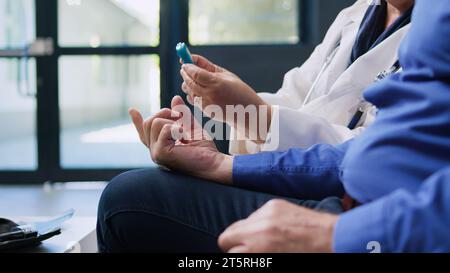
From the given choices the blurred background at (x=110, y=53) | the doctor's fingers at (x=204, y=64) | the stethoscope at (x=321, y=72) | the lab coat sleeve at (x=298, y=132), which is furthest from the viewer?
the blurred background at (x=110, y=53)

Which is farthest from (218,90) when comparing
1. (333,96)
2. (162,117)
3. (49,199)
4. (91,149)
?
(91,149)

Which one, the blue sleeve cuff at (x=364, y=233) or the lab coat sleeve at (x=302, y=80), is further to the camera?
the lab coat sleeve at (x=302, y=80)

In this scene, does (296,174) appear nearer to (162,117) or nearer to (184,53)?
(162,117)

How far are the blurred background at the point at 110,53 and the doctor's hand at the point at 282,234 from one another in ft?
10.5

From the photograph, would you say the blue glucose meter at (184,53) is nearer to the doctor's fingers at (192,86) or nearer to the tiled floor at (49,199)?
the doctor's fingers at (192,86)

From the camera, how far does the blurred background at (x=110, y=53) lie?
3789 mm

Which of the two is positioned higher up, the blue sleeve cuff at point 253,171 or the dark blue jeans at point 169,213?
the blue sleeve cuff at point 253,171

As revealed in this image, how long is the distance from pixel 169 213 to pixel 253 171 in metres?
0.16

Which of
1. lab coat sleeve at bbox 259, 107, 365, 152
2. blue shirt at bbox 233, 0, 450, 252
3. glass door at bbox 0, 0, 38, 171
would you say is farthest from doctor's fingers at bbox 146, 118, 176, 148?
glass door at bbox 0, 0, 38, 171

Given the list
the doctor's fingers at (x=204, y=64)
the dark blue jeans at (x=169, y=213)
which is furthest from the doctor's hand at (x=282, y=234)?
the doctor's fingers at (x=204, y=64)

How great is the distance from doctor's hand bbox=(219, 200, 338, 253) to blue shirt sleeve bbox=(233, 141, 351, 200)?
265 mm

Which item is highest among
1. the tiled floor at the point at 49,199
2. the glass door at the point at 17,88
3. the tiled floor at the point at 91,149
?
the glass door at the point at 17,88

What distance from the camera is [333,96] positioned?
3.80 feet
